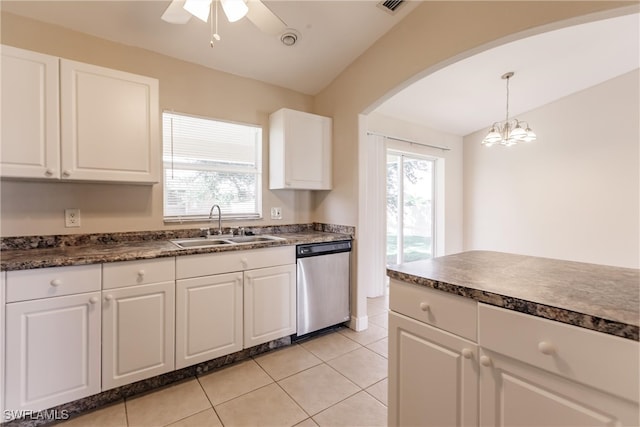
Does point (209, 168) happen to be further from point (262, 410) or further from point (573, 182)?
point (573, 182)

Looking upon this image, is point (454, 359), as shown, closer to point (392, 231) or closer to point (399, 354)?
point (399, 354)

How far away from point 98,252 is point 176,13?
1.51m

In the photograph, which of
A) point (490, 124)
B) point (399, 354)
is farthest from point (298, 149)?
point (490, 124)

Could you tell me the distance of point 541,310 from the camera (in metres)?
0.89

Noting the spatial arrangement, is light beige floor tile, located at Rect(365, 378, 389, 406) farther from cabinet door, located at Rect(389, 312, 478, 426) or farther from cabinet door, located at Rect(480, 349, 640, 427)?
cabinet door, located at Rect(480, 349, 640, 427)

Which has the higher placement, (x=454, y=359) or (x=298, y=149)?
(x=298, y=149)

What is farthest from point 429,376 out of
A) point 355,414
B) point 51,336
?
point 51,336

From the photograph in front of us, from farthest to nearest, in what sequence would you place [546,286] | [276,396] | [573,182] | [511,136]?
[573,182] < [511,136] < [276,396] < [546,286]

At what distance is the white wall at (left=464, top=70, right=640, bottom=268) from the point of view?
3619 mm

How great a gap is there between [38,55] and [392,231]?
4.02 metres

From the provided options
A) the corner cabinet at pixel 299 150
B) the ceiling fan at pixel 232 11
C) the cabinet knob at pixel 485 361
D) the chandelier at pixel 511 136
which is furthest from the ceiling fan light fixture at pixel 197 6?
the chandelier at pixel 511 136

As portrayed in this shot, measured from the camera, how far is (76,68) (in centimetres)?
185

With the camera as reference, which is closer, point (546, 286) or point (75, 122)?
point (546, 286)

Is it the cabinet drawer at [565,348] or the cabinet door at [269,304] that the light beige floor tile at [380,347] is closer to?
the cabinet door at [269,304]
